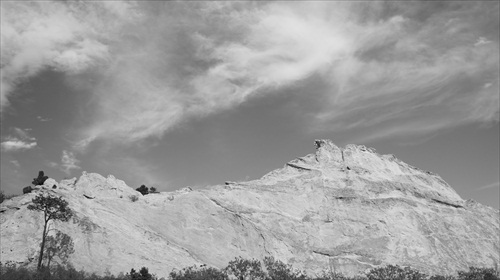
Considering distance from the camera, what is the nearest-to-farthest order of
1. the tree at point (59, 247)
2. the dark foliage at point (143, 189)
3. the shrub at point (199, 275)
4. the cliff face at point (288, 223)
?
the tree at point (59, 247) < the shrub at point (199, 275) < the cliff face at point (288, 223) < the dark foliage at point (143, 189)

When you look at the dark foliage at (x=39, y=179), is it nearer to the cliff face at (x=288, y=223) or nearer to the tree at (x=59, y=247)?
the cliff face at (x=288, y=223)

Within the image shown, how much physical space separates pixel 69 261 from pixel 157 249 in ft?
55.7

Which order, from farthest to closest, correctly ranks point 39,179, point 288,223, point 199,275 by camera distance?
point 39,179 < point 288,223 < point 199,275

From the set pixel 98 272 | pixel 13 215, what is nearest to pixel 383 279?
pixel 98 272

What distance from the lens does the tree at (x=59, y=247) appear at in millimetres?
70812

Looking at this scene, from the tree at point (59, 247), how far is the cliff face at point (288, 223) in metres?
1.75

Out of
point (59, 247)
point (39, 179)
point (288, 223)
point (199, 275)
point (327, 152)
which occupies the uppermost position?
point (327, 152)

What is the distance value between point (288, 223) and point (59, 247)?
2232 inches

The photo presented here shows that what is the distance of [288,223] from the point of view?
110938 mm

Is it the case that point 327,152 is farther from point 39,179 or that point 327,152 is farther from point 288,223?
point 39,179

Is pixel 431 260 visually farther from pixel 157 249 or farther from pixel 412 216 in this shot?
pixel 157 249

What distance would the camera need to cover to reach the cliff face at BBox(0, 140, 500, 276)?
266 feet

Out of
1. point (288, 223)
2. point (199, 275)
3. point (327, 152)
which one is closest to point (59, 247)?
point (199, 275)

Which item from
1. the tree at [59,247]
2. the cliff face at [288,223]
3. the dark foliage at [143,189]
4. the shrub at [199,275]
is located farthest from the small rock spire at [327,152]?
the tree at [59,247]
